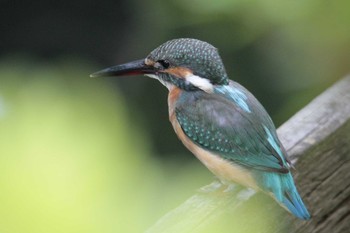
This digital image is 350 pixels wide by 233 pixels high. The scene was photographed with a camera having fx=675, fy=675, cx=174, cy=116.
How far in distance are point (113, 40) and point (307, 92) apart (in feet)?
10.3

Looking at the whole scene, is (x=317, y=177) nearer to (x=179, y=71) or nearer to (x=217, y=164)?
(x=217, y=164)

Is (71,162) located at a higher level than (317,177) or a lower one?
higher

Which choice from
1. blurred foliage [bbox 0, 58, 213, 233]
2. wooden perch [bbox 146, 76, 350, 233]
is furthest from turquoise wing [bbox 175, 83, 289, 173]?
blurred foliage [bbox 0, 58, 213, 233]

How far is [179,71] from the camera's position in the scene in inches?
95.0

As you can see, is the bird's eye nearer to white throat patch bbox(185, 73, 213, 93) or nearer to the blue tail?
white throat patch bbox(185, 73, 213, 93)

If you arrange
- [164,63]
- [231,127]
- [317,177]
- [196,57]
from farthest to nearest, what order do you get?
[164,63]
[196,57]
[231,127]
[317,177]

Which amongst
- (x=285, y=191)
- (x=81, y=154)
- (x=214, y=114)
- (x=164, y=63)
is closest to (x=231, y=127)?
(x=214, y=114)

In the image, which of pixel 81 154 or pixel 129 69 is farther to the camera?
pixel 129 69

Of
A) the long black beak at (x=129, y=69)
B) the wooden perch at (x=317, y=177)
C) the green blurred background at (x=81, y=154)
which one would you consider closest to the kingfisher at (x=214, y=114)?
the long black beak at (x=129, y=69)

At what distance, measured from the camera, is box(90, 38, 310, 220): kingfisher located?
2.02 meters

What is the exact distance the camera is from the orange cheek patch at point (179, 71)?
2.38m

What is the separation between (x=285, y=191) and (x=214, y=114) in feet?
→ 2.13

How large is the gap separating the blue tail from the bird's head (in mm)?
492

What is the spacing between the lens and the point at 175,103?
2441mm
